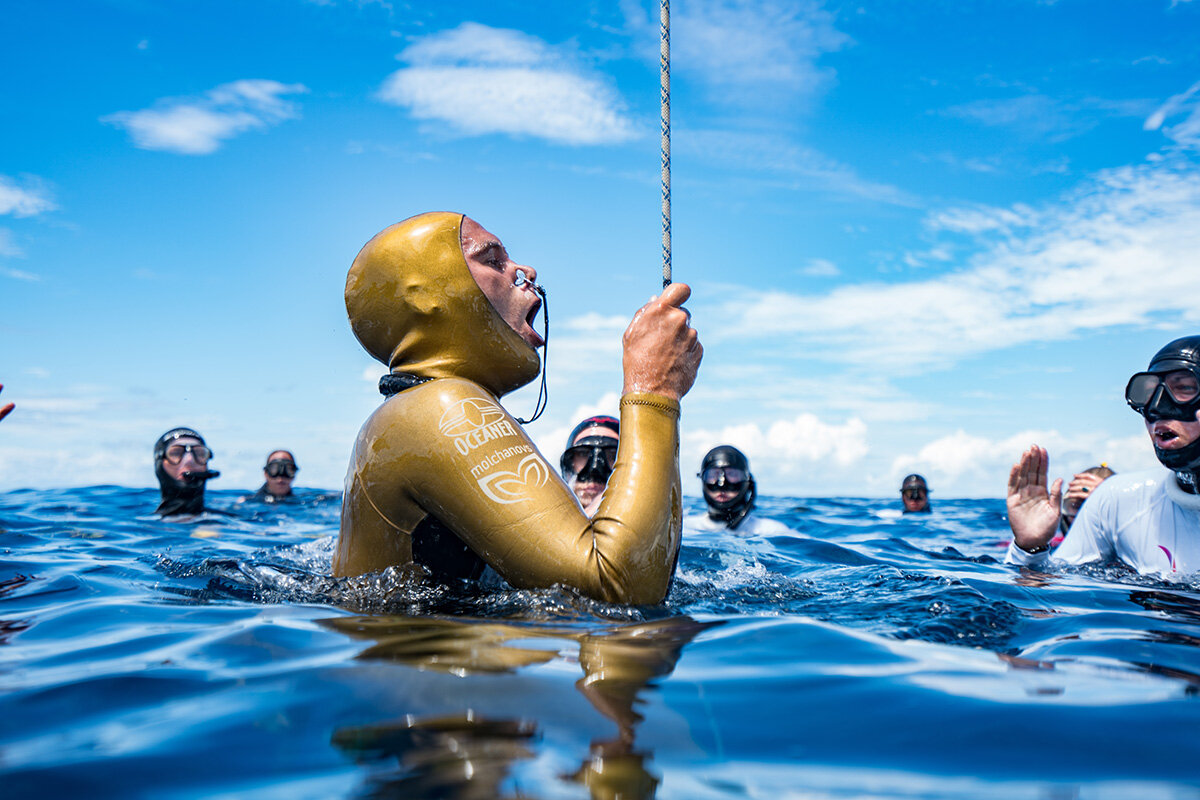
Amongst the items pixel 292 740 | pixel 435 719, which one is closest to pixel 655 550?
pixel 435 719

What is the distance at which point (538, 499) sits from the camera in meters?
2.57

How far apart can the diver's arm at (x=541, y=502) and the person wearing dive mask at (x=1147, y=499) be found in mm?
4461

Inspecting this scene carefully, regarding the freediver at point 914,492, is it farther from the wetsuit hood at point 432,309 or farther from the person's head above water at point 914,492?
the wetsuit hood at point 432,309

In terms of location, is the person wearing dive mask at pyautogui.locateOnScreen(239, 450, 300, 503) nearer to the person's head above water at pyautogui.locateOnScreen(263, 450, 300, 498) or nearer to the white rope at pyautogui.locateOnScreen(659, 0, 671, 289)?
the person's head above water at pyautogui.locateOnScreen(263, 450, 300, 498)

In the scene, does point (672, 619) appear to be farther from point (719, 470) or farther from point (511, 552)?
point (719, 470)

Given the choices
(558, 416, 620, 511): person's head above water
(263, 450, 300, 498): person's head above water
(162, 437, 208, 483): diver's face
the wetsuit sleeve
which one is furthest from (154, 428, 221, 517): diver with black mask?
the wetsuit sleeve

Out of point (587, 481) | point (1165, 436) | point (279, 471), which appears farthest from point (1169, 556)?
Result: point (279, 471)

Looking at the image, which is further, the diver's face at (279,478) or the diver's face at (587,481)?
the diver's face at (279,478)

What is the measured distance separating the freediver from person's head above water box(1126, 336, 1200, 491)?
9607 millimetres

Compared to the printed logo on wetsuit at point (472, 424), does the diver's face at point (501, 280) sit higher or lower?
higher

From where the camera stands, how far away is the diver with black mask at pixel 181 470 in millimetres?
10422

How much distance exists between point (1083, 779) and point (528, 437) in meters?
1.78

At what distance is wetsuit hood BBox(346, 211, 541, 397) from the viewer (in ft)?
9.80

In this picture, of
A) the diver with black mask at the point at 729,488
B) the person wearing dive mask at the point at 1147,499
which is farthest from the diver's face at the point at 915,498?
the person wearing dive mask at the point at 1147,499
